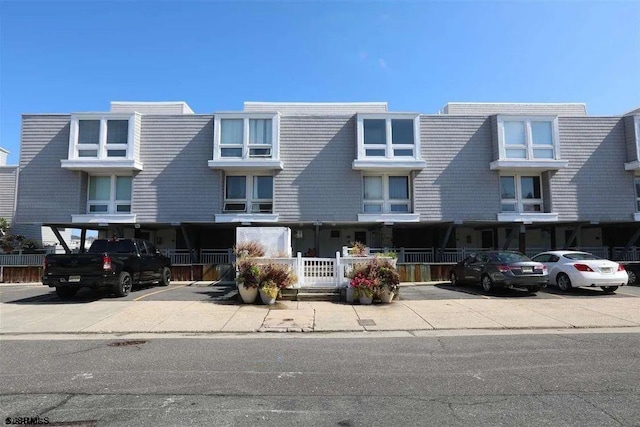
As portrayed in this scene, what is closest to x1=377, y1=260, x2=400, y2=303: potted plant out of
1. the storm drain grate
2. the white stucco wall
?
the white stucco wall

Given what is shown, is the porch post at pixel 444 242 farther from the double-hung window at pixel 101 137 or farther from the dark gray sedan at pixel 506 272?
the double-hung window at pixel 101 137

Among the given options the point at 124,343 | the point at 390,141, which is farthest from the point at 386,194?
the point at 124,343

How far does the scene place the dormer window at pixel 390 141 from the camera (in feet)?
65.9

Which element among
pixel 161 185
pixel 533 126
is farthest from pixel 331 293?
pixel 533 126

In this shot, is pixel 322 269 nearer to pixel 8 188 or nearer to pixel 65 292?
pixel 65 292

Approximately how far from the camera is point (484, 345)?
7.12 meters

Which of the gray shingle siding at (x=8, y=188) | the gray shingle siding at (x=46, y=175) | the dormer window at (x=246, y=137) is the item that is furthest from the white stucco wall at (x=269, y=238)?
the gray shingle siding at (x=8, y=188)

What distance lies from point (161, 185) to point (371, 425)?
61.9ft

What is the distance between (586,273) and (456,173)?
27.8 feet

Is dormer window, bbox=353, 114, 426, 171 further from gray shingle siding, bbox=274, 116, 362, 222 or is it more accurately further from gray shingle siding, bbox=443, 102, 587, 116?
gray shingle siding, bbox=443, 102, 587, 116

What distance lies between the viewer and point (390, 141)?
2041 cm

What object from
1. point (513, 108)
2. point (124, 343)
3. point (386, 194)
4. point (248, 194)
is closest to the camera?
point (124, 343)

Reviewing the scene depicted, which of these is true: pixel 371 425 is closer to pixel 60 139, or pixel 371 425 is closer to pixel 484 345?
pixel 484 345

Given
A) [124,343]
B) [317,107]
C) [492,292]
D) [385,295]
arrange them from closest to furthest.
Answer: [124,343] < [385,295] < [492,292] < [317,107]
